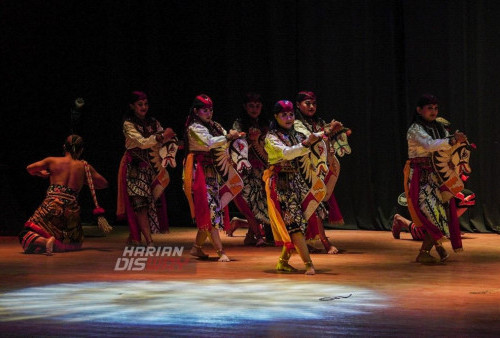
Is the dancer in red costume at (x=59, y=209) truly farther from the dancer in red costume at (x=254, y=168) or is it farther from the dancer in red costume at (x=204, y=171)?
the dancer in red costume at (x=254, y=168)

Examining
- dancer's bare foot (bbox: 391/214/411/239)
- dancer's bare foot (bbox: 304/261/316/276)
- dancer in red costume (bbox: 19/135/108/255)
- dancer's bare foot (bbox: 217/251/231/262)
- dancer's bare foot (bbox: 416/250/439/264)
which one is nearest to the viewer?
dancer's bare foot (bbox: 304/261/316/276)

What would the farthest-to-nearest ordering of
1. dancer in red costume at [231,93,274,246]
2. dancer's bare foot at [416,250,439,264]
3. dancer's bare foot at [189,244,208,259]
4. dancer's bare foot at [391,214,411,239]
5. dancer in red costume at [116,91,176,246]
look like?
dancer's bare foot at [391,214,411,239], dancer in red costume at [231,93,274,246], dancer in red costume at [116,91,176,246], dancer's bare foot at [189,244,208,259], dancer's bare foot at [416,250,439,264]

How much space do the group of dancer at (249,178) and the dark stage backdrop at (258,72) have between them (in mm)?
2115

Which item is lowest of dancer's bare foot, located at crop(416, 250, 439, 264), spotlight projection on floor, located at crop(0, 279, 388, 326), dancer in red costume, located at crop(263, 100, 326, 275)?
dancer's bare foot, located at crop(416, 250, 439, 264)

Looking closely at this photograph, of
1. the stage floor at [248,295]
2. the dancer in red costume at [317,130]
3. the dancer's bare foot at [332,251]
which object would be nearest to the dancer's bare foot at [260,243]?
the stage floor at [248,295]

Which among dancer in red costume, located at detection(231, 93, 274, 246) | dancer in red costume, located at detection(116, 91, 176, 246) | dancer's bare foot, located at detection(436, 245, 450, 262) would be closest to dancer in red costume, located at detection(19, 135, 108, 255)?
dancer in red costume, located at detection(116, 91, 176, 246)

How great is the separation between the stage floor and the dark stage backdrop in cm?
245

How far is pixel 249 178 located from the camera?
31.1ft

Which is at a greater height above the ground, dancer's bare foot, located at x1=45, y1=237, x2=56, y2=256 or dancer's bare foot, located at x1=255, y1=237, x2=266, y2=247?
dancer's bare foot, located at x1=45, y1=237, x2=56, y2=256

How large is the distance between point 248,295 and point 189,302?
17.1 inches

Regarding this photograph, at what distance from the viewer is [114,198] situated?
40.5 feet

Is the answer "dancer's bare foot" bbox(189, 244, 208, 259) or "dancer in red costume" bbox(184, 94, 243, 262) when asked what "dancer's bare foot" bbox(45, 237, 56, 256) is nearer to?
"dancer's bare foot" bbox(189, 244, 208, 259)

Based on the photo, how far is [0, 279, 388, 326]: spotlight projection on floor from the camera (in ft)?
16.4

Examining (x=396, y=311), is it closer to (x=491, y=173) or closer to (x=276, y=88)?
(x=491, y=173)
